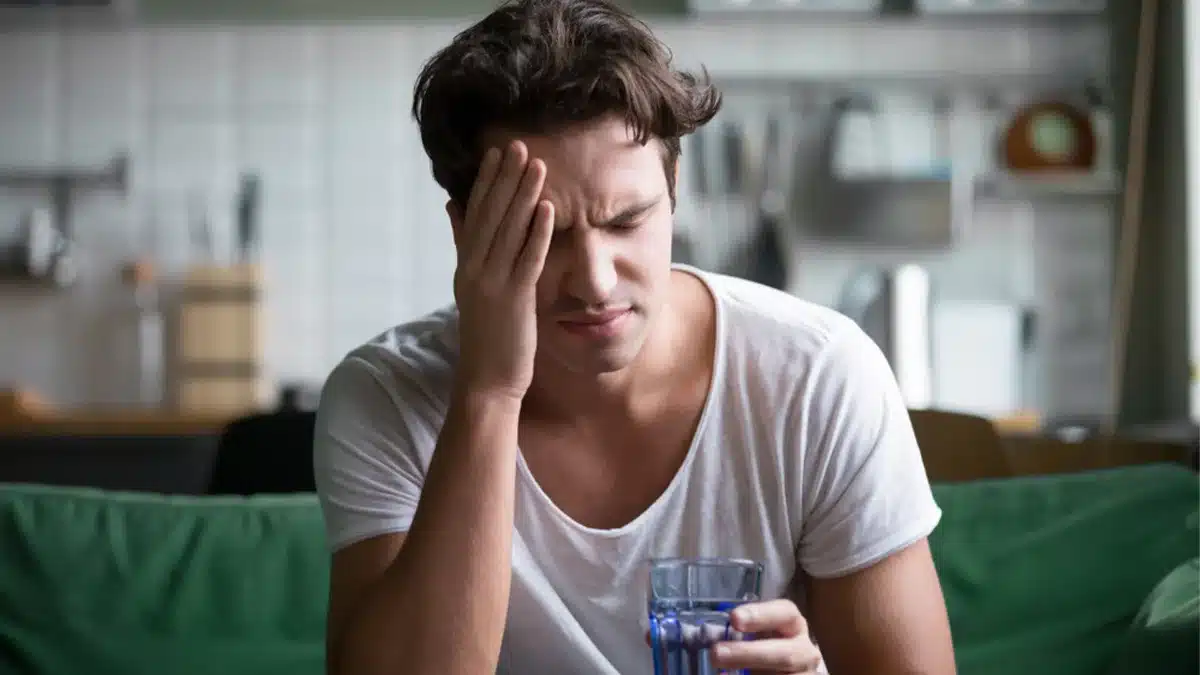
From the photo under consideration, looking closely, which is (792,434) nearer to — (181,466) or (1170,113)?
(181,466)

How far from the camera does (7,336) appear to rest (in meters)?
4.43

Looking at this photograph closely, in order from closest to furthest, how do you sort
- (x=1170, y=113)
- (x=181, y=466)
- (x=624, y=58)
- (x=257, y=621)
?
(x=624, y=58), (x=257, y=621), (x=181, y=466), (x=1170, y=113)

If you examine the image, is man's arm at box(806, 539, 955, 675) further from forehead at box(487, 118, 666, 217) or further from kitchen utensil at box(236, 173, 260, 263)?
kitchen utensil at box(236, 173, 260, 263)

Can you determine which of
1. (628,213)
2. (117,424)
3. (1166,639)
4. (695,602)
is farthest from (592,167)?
(117,424)

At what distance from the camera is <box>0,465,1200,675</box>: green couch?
1.76 m

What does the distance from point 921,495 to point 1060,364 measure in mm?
3280

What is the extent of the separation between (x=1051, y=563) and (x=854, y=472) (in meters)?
0.56

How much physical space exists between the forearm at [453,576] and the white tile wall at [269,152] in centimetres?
318

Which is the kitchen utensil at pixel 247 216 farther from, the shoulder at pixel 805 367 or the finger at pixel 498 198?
the finger at pixel 498 198

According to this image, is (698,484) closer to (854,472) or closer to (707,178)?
(854,472)

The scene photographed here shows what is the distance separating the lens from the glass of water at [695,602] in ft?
3.48

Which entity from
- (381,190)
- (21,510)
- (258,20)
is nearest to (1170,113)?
(381,190)

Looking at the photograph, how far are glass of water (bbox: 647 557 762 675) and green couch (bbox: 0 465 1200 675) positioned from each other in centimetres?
82

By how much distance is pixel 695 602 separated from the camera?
1062 mm
